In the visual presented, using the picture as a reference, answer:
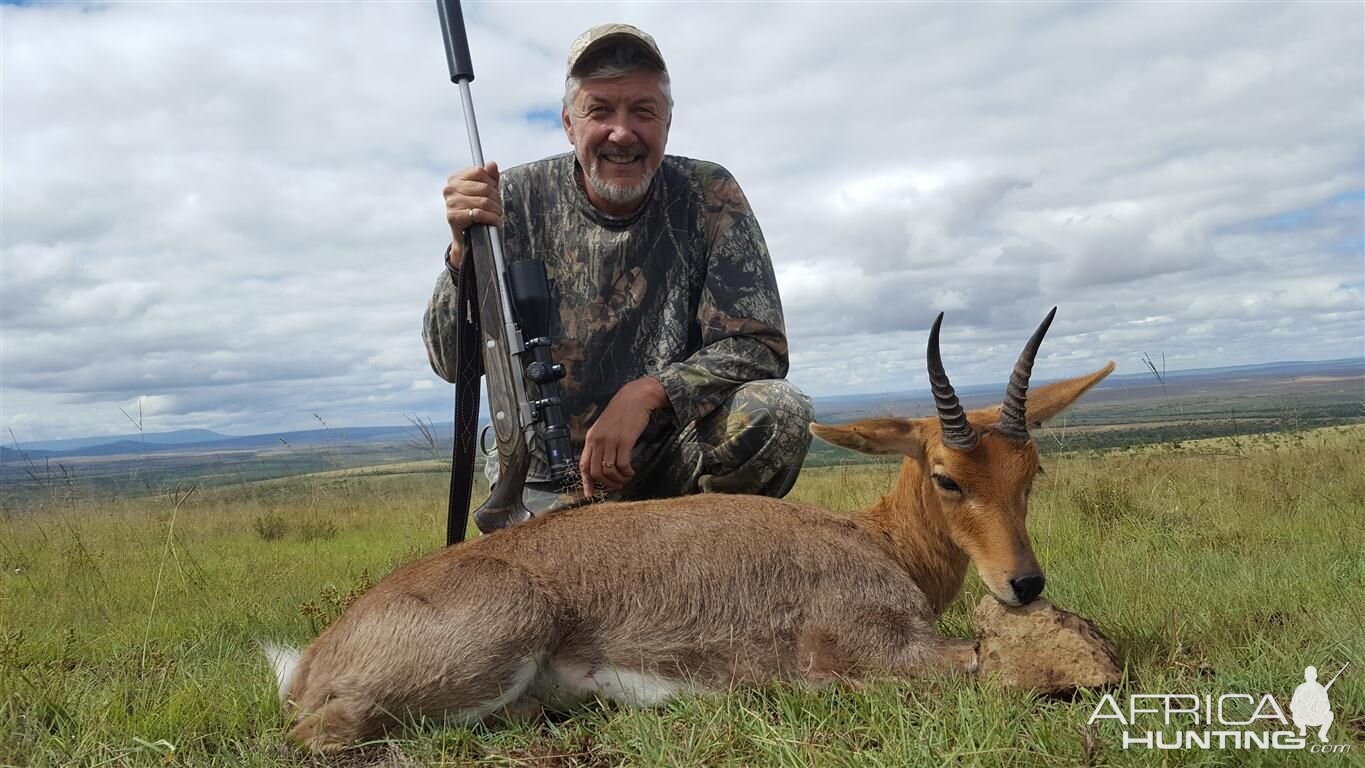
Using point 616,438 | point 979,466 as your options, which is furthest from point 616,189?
point 979,466

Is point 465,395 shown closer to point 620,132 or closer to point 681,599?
point 620,132

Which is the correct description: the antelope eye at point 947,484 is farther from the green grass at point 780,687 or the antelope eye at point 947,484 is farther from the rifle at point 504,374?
the rifle at point 504,374

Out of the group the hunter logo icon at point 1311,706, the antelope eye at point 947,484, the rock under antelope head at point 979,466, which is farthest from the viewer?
the antelope eye at point 947,484

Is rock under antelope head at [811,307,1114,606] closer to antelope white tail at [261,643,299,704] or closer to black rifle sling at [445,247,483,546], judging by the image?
black rifle sling at [445,247,483,546]

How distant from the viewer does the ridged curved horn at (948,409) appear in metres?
4.14

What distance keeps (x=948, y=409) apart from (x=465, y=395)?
9.76 feet

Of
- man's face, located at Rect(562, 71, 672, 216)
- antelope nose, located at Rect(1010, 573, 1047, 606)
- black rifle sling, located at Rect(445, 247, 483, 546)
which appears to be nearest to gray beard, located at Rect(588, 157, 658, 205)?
man's face, located at Rect(562, 71, 672, 216)

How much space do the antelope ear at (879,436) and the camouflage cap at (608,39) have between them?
9.47 feet

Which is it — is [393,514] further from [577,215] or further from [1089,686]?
[1089,686]

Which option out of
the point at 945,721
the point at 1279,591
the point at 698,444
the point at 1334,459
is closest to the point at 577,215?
the point at 698,444

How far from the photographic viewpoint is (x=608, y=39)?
19.9ft

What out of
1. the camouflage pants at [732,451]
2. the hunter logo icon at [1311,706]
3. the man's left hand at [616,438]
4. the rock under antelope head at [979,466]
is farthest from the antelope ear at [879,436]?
the hunter logo icon at [1311,706]

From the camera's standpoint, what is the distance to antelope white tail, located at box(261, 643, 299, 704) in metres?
4.16

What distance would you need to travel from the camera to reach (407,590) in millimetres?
4008
